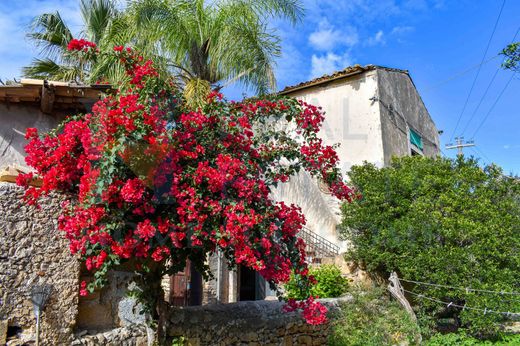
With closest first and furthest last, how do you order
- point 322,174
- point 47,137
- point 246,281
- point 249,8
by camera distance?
point 47,137
point 322,174
point 249,8
point 246,281

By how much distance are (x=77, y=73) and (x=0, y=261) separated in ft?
20.6

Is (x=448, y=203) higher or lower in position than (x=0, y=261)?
higher

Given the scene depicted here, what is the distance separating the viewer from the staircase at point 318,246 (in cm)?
1182

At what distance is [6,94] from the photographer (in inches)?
271

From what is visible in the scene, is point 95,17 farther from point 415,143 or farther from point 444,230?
point 415,143

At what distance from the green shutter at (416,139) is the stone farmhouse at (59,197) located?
0.13ft

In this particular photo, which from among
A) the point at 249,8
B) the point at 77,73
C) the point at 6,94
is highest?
the point at 249,8

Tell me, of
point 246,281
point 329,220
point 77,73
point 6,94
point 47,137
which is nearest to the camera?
point 47,137

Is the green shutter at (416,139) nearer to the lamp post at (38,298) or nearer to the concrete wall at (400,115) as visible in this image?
the concrete wall at (400,115)

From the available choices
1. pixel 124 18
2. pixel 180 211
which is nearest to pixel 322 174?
pixel 180 211

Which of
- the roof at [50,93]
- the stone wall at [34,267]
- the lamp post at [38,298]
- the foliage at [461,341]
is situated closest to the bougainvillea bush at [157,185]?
the stone wall at [34,267]

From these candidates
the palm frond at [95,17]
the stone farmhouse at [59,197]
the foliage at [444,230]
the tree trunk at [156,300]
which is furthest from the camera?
the palm frond at [95,17]

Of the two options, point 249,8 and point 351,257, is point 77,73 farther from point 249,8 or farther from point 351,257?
point 351,257

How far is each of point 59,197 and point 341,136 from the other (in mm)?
9343
